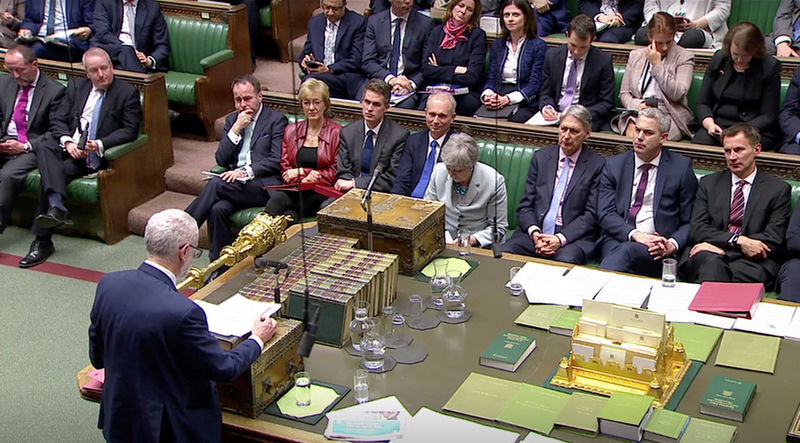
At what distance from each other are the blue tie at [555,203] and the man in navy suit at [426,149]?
Result: 2.07ft

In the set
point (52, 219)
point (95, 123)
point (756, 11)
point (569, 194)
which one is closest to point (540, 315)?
point (569, 194)

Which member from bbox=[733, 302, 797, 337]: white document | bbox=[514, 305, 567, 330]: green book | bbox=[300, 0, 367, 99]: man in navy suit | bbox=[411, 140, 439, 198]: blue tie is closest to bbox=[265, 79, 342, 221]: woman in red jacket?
bbox=[411, 140, 439, 198]: blue tie

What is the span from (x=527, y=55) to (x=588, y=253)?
172cm

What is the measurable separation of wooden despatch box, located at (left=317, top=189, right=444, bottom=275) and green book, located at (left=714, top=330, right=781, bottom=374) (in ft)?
4.08

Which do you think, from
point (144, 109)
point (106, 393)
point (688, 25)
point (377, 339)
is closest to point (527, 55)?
point (688, 25)

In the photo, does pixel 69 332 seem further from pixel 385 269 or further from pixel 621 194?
pixel 621 194

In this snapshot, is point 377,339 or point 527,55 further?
point 527,55

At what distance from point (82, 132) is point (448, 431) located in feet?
13.3

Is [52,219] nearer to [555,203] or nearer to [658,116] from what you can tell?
[555,203]

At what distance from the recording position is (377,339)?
3.63 m

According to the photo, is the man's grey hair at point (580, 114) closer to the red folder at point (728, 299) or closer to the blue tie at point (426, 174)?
the blue tie at point (426, 174)

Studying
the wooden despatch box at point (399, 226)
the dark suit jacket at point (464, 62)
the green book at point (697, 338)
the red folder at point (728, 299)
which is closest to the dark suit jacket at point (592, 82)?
the dark suit jacket at point (464, 62)

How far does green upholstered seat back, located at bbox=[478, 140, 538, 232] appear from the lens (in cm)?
559

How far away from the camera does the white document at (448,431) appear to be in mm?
3184
